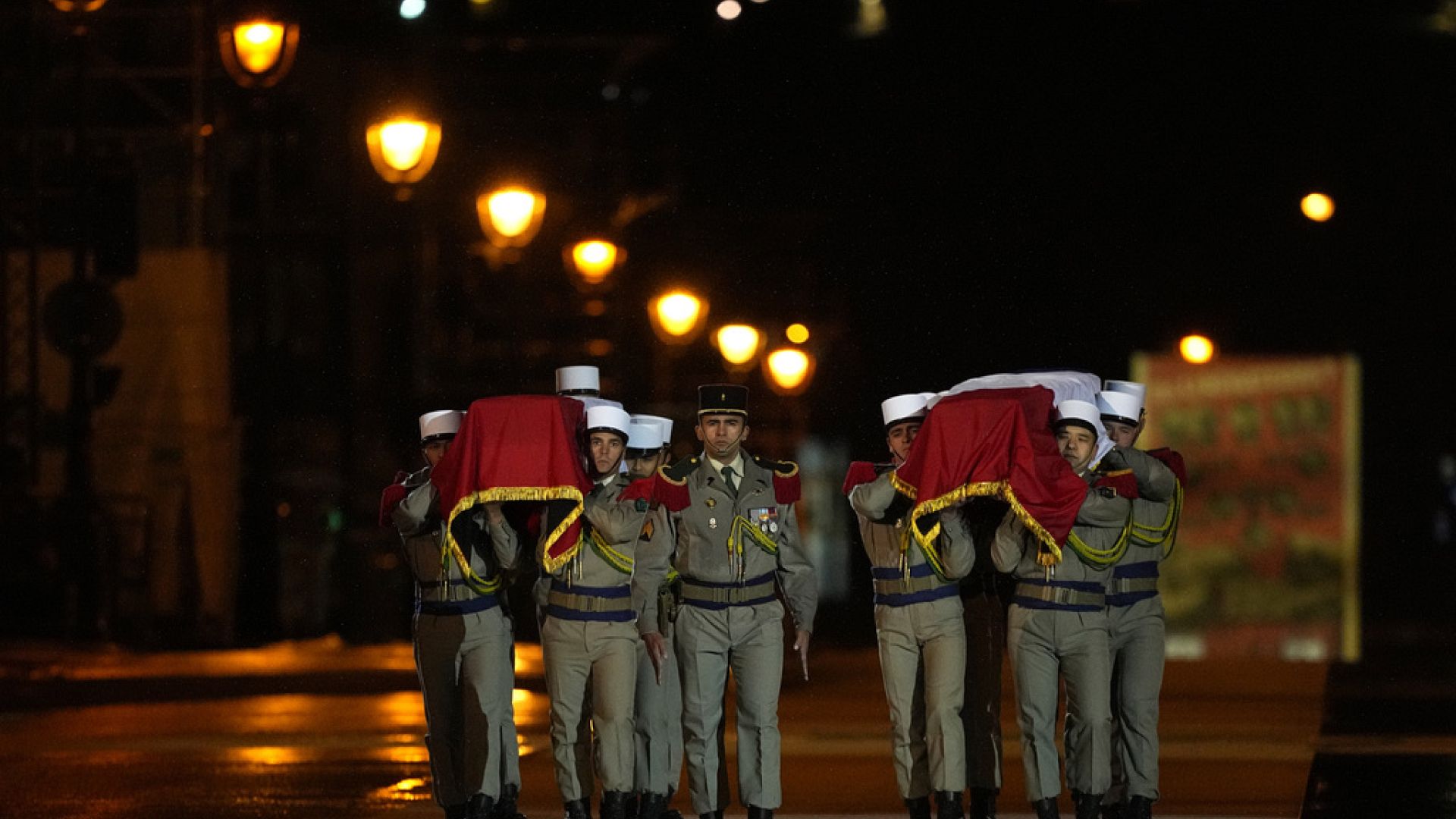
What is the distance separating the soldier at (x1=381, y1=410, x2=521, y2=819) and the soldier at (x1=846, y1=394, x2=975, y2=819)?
67.6 inches

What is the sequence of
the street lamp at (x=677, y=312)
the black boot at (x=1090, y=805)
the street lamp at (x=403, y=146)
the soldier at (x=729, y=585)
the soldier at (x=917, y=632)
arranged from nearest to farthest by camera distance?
the black boot at (x=1090, y=805)
the soldier at (x=917, y=632)
the soldier at (x=729, y=585)
the street lamp at (x=403, y=146)
the street lamp at (x=677, y=312)

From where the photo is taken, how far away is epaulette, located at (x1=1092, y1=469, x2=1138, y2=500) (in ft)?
35.0

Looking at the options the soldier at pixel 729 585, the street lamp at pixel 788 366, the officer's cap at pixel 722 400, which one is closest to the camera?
the soldier at pixel 729 585

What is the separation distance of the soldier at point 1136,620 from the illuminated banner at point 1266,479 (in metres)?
12.3

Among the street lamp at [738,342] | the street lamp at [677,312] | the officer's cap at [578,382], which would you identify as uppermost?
the street lamp at [677,312]

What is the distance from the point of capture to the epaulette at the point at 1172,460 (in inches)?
437

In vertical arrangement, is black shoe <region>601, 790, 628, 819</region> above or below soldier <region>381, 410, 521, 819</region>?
below

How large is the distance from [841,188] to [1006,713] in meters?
8.80

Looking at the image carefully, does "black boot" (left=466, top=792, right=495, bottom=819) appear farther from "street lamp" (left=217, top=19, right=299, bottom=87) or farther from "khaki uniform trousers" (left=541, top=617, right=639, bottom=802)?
"street lamp" (left=217, top=19, right=299, bottom=87)

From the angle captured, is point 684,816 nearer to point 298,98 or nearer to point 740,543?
point 740,543

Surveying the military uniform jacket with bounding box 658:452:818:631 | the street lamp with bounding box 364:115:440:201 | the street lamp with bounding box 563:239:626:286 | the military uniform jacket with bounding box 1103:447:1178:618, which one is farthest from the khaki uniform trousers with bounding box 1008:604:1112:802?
the street lamp with bounding box 563:239:626:286

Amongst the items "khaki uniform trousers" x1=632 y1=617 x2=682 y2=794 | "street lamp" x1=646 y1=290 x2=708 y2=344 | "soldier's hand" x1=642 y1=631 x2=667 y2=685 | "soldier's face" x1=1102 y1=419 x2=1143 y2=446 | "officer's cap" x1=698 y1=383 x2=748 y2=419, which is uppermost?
"street lamp" x1=646 y1=290 x2=708 y2=344

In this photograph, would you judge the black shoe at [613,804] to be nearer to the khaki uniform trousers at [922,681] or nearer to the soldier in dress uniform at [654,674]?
the soldier in dress uniform at [654,674]

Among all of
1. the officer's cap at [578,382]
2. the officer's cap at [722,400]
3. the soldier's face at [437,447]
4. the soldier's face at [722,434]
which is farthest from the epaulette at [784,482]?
the soldier's face at [437,447]
